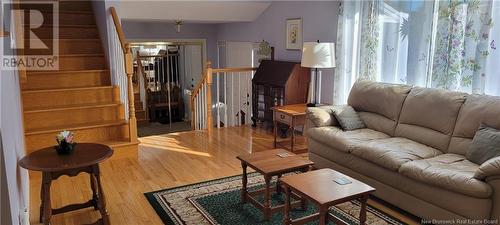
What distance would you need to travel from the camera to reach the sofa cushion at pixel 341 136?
3.41 metres

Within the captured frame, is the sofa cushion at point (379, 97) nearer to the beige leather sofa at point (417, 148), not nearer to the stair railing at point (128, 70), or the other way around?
the beige leather sofa at point (417, 148)

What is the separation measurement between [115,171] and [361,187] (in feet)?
8.48

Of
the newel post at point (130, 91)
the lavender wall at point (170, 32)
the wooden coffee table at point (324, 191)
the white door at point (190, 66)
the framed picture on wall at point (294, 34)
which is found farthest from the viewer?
the white door at point (190, 66)

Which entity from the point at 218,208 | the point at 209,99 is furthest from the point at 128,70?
the point at 218,208

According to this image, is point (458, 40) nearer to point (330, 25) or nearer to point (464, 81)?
point (464, 81)

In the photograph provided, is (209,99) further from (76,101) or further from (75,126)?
(75,126)

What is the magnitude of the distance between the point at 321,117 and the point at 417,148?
40.0 inches

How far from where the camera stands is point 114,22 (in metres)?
4.48

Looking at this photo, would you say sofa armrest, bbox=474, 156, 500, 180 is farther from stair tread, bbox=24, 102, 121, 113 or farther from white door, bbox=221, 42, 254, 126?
white door, bbox=221, 42, 254, 126

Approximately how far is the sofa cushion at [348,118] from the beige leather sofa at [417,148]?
0.24ft

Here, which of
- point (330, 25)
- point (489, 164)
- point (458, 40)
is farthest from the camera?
point (330, 25)

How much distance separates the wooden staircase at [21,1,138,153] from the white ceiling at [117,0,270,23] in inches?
30.4

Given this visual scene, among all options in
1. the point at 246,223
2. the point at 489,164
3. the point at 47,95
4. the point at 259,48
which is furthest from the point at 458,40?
the point at 47,95

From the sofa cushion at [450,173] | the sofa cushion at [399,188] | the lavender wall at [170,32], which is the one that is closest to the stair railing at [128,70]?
the sofa cushion at [399,188]
